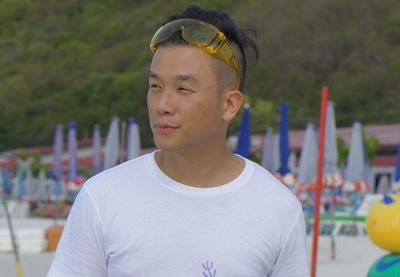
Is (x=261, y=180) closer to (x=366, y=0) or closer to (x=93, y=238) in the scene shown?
(x=93, y=238)

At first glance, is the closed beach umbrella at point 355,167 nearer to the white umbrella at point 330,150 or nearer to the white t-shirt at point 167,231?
the white umbrella at point 330,150

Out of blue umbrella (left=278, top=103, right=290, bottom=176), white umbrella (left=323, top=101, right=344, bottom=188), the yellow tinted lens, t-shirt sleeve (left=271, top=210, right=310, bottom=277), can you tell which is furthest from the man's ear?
blue umbrella (left=278, top=103, right=290, bottom=176)

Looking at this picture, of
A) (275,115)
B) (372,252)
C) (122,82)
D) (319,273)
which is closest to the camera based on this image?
(319,273)

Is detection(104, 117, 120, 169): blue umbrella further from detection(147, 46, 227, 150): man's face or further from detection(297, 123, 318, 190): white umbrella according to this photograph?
detection(147, 46, 227, 150): man's face

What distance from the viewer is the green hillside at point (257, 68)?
62.3 metres

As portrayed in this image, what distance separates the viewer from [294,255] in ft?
7.74

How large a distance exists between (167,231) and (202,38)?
0.40 metres

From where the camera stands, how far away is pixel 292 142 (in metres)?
50.7

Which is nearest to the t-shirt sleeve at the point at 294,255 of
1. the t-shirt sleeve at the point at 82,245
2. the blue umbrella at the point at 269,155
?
the t-shirt sleeve at the point at 82,245

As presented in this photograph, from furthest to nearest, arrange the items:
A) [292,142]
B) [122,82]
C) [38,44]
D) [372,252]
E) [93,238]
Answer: [38,44] → [122,82] → [292,142] → [372,252] → [93,238]

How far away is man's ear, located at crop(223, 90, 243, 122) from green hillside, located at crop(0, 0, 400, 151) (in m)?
51.9

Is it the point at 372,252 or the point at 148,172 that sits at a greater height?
the point at 148,172

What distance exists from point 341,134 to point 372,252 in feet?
118

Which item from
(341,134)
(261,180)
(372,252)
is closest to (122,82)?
(341,134)
